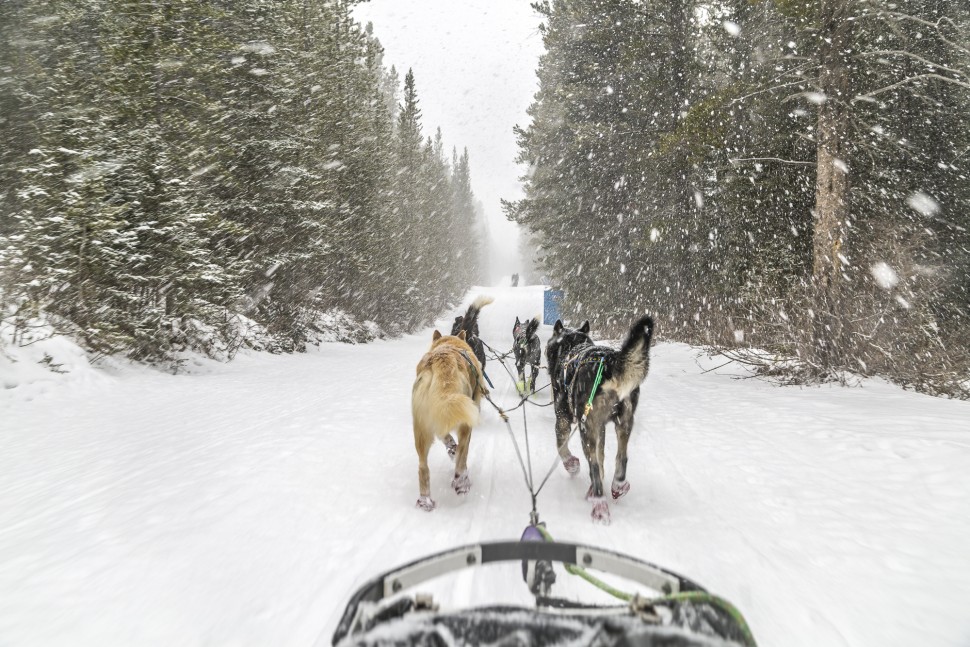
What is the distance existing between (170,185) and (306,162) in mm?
6452

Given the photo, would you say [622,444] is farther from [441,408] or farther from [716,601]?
[716,601]

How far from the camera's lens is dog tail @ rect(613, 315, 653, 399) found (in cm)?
377

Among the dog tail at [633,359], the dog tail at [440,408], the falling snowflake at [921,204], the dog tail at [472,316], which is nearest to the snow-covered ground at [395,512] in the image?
the dog tail at [440,408]

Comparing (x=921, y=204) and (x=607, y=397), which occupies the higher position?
(x=921, y=204)

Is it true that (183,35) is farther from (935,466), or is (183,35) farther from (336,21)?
(935,466)

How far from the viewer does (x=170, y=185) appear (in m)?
9.10

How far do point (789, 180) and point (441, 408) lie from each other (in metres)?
10.5

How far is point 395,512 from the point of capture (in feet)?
12.4

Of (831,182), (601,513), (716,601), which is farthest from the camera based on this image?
(831,182)

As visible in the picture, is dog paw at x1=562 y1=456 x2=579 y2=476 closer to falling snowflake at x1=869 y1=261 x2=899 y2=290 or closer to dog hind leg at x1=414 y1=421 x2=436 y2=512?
dog hind leg at x1=414 y1=421 x2=436 y2=512

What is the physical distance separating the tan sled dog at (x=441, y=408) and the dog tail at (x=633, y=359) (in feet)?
4.18

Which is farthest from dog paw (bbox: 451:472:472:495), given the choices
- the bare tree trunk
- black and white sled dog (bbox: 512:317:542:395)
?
the bare tree trunk

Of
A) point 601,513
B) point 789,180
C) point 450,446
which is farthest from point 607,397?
point 789,180

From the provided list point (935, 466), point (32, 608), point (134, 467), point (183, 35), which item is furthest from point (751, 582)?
point (183, 35)
